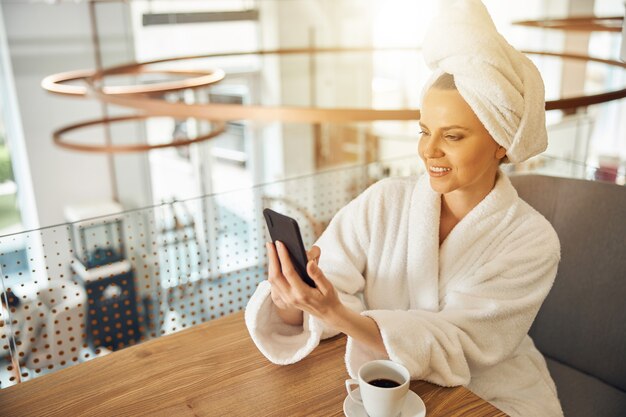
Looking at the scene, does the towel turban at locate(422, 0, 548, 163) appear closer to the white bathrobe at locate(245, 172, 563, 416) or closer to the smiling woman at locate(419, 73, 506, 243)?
the smiling woman at locate(419, 73, 506, 243)

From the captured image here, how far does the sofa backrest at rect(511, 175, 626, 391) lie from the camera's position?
5.16ft

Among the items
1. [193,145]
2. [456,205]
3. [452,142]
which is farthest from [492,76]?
[193,145]

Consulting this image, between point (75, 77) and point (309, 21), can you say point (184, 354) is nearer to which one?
point (75, 77)

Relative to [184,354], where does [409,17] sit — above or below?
above

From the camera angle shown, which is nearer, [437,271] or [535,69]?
[535,69]

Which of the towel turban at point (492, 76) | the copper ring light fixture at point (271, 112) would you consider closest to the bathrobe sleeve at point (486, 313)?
the towel turban at point (492, 76)

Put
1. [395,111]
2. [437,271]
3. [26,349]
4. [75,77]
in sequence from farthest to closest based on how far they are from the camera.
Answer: [75,77] → [395,111] → [26,349] → [437,271]

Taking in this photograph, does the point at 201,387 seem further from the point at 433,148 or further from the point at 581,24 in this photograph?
the point at 581,24

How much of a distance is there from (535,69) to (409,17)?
262 inches

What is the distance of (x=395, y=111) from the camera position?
1.66 m

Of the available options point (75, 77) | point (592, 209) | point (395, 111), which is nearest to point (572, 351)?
point (592, 209)

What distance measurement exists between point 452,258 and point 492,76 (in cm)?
42

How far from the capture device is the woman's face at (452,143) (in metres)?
1.21

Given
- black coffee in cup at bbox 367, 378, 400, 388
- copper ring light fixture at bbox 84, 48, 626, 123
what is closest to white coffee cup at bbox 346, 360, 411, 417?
black coffee in cup at bbox 367, 378, 400, 388
